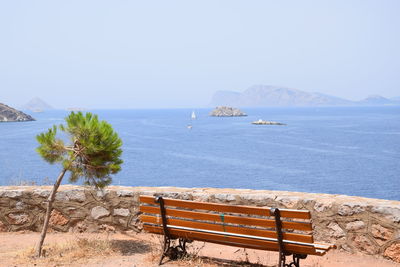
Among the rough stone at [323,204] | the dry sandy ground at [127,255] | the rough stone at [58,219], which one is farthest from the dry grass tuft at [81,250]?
the rough stone at [323,204]

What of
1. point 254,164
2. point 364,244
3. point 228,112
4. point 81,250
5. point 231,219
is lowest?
point 254,164

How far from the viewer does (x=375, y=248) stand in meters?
6.17

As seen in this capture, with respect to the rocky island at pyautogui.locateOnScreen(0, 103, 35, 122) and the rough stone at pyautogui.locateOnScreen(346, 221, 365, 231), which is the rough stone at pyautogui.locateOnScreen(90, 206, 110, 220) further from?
the rocky island at pyautogui.locateOnScreen(0, 103, 35, 122)

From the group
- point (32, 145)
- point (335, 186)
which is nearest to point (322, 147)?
point (335, 186)

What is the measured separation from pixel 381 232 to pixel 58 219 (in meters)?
5.15

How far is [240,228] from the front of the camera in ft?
17.0

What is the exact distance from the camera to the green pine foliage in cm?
632

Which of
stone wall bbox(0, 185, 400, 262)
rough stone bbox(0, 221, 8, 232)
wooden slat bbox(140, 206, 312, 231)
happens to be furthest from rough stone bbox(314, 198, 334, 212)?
rough stone bbox(0, 221, 8, 232)

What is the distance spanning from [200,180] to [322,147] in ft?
101

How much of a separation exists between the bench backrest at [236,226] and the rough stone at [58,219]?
227 centimetres

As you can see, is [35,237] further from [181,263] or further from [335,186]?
[335,186]

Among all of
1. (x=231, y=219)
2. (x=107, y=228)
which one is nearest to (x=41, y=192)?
(x=107, y=228)

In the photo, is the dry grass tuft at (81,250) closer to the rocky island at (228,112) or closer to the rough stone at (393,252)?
the rough stone at (393,252)

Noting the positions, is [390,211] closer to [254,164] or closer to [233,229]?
[233,229]
